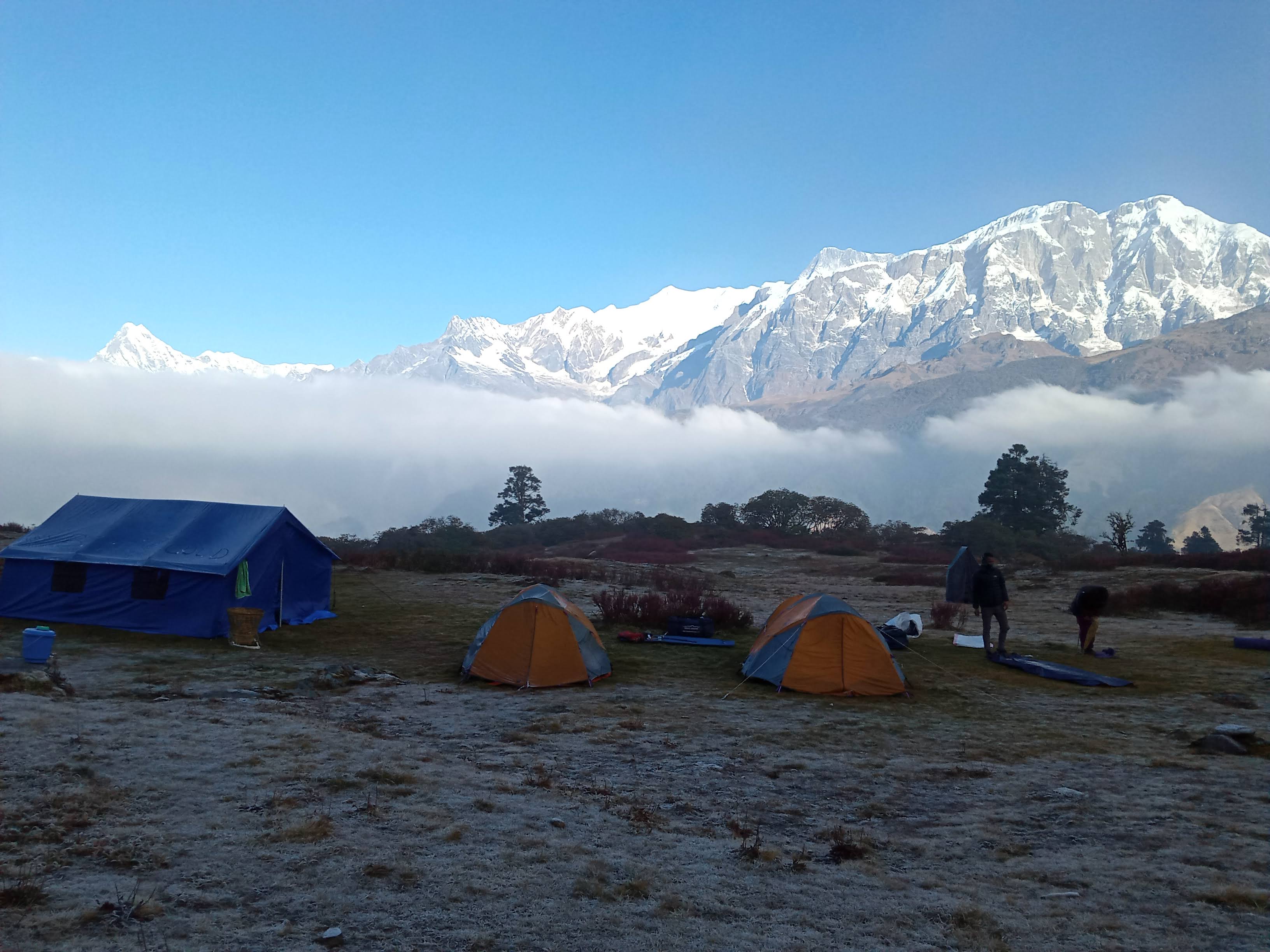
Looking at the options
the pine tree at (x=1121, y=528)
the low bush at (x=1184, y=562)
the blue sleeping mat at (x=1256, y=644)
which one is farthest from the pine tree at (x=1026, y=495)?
the blue sleeping mat at (x=1256, y=644)

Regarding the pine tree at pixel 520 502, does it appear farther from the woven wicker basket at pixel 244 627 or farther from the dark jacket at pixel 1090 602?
the dark jacket at pixel 1090 602

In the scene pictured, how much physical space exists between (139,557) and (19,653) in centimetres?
359

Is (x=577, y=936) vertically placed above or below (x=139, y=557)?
below

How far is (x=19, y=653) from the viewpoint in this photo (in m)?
13.3

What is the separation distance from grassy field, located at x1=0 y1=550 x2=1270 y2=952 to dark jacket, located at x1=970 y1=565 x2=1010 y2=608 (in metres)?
2.23

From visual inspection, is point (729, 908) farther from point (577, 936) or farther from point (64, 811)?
point (64, 811)

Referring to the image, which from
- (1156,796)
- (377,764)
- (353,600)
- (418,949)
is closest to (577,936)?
(418,949)

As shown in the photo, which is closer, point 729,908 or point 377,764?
point 729,908

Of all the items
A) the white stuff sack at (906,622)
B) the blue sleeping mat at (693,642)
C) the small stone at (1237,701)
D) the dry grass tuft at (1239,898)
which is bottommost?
the blue sleeping mat at (693,642)

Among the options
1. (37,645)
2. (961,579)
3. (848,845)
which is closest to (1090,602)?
(961,579)

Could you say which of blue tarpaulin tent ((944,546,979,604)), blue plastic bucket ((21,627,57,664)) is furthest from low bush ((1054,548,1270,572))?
blue plastic bucket ((21,627,57,664))

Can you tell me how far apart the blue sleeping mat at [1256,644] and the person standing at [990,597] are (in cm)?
567

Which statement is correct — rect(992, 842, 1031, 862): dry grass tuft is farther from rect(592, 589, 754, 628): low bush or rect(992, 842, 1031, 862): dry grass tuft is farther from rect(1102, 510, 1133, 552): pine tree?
rect(1102, 510, 1133, 552): pine tree

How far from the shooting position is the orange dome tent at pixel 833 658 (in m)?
12.5
